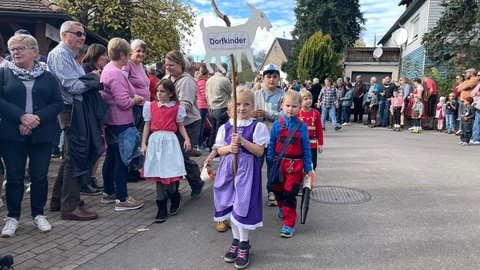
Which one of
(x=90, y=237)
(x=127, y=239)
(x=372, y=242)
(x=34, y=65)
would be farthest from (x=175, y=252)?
(x=34, y=65)

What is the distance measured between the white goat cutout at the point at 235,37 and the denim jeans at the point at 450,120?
11722 millimetres

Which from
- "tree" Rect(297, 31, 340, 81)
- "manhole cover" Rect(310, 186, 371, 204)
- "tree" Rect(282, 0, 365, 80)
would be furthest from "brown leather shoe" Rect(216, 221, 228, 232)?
"tree" Rect(282, 0, 365, 80)

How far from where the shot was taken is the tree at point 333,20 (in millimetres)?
41219

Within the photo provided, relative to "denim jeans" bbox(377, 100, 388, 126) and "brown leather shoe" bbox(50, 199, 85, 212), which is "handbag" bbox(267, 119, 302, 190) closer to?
"brown leather shoe" bbox(50, 199, 85, 212)

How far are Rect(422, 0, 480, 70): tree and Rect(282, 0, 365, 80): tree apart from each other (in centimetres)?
2354

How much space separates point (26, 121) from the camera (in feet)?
12.5

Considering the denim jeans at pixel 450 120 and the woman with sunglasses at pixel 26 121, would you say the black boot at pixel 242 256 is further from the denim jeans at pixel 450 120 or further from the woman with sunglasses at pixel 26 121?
the denim jeans at pixel 450 120

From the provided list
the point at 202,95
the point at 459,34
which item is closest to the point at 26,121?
the point at 202,95

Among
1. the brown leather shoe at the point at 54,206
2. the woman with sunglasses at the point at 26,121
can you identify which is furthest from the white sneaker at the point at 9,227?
the brown leather shoe at the point at 54,206

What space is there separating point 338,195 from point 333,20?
39109mm

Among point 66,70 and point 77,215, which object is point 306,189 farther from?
point 66,70

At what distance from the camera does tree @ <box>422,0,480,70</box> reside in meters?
16.1

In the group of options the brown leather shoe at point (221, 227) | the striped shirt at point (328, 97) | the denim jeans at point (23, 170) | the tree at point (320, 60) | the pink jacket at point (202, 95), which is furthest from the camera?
the tree at point (320, 60)

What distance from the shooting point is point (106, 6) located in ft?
70.9
